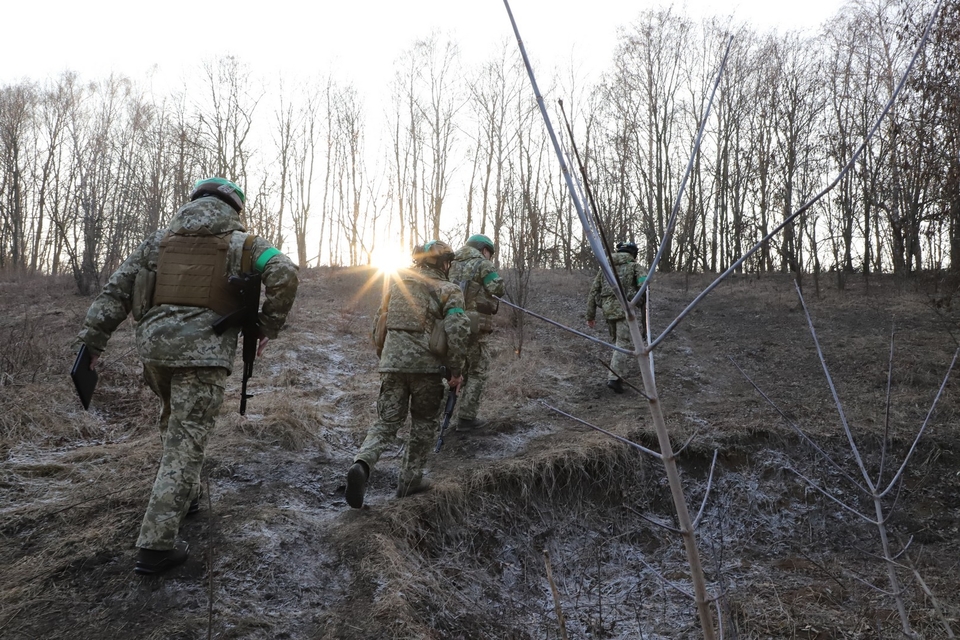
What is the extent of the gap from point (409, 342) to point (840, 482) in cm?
421

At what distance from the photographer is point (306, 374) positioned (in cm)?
787

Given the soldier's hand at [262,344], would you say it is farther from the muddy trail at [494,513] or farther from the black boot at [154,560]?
the black boot at [154,560]

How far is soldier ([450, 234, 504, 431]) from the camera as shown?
5.86 meters

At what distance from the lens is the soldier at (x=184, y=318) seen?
291 cm

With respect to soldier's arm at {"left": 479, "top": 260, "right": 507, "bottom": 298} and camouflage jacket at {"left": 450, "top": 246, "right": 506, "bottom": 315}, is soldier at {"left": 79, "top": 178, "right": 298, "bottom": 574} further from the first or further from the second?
camouflage jacket at {"left": 450, "top": 246, "right": 506, "bottom": 315}

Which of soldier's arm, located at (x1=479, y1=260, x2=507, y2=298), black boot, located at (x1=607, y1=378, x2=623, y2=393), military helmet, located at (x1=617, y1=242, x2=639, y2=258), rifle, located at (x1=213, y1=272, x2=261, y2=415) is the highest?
military helmet, located at (x1=617, y1=242, x2=639, y2=258)

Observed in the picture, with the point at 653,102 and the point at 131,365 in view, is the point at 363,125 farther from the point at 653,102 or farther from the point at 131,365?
the point at 131,365

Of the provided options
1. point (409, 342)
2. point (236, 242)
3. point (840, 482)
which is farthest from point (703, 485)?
point (236, 242)

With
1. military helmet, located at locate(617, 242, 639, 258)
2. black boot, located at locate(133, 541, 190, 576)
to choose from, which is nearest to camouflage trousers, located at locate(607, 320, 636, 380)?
military helmet, located at locate(617, 242, 639, 258)

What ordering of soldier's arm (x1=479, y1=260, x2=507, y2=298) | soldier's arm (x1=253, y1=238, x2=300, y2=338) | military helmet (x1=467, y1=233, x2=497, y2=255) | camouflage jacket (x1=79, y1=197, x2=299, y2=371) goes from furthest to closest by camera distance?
1. military helmet (x1=467, y1=233, x2=497, y2=255)
2. soldier's arm (x1=479, y1=260, x2=507, y2=298)
3. soldier's arm (x1=253, y1=238, x2=300, y2=338)
4. camouflage jacket (x1=79, y1=197, x2=299, y2=371)

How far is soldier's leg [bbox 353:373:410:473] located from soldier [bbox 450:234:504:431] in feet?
5.70

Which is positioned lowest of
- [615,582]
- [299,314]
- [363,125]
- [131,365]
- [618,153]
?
[615,582]

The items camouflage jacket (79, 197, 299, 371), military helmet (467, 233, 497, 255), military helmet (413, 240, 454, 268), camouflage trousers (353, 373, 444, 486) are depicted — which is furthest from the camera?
military helmet (467, 233, 497, 255)

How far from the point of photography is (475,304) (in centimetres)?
598
